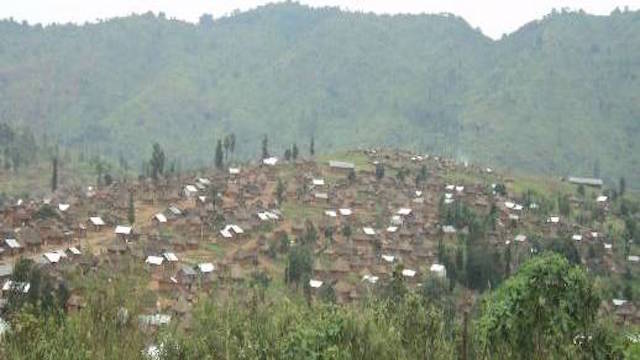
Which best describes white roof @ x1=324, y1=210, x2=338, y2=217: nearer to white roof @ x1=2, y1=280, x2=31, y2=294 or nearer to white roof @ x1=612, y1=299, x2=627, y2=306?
white roof @ x1=612, y1=299, x2=627, y2=306

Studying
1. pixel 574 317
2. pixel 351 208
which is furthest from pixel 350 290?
pixel 574 317

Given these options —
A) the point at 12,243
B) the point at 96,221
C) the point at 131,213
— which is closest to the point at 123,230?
the point at 96,221

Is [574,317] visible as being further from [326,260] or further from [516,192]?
[516,192]

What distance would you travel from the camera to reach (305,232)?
91.9 m

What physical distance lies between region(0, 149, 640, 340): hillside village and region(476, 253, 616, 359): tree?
2228 cm

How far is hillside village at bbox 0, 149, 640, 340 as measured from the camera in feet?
233

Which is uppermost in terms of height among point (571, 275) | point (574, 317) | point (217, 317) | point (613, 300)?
point (571, 275)

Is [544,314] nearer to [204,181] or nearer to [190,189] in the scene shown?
[190,189]

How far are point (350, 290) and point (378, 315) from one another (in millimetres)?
38713

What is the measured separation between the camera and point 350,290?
71938 millimetres

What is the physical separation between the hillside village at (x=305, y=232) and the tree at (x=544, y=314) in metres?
22.3

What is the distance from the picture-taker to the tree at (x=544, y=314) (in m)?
27.7

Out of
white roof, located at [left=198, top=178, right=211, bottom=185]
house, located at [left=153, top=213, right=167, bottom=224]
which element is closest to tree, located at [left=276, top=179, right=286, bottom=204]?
white roof, located at [left=198, top=178, right=211, bottom=185]

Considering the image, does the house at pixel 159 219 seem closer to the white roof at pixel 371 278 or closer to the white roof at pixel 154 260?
the white roof at pixel 154 260
